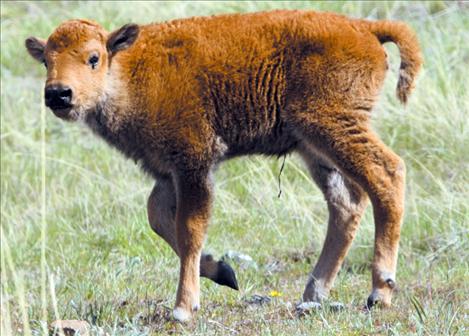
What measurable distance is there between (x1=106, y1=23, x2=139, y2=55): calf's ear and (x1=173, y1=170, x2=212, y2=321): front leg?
0.87 m

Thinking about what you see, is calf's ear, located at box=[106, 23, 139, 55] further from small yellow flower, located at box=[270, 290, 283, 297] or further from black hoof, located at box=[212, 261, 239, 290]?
small yellow flower, located at box=[270, 290, 283, 297]

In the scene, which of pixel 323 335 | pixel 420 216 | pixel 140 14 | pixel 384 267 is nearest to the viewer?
pixel 323 335

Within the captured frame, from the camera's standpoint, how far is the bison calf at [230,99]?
667 cm

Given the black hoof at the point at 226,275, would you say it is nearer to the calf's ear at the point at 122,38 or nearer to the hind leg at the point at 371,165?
the hind leg at the point at 371,165

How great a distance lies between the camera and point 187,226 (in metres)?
6.84

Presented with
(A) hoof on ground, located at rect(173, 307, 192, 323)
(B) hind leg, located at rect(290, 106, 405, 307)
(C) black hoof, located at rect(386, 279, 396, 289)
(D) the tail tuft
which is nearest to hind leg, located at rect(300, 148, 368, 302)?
(B) hind leg, located at rect(290, 106, 405, 307)

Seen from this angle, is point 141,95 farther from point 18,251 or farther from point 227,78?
point 18,251

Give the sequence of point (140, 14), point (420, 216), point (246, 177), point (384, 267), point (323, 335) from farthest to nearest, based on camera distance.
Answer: point (140, 14)
point (246, 177)
point (420, 216)
point (384, 267)
point (323, 335)

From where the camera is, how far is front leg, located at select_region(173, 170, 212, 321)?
678cm

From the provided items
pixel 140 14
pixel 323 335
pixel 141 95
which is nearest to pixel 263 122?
pixel 141 95

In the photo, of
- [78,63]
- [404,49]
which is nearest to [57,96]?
[78,63]

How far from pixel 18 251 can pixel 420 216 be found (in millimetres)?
3051

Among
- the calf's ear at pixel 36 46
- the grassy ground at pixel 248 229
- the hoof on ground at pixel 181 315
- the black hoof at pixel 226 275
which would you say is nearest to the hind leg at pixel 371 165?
the grassy ground at pixel 248 229

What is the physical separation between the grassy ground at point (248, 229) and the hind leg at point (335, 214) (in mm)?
201
